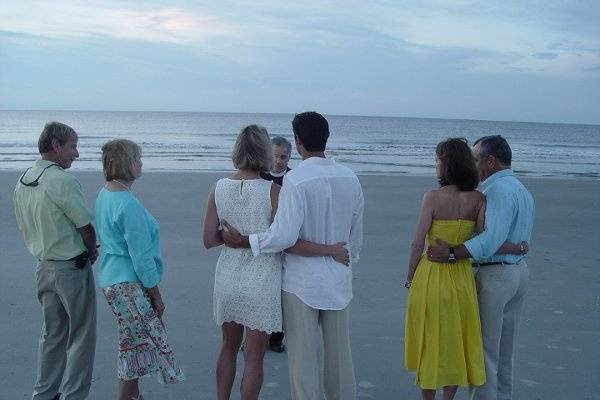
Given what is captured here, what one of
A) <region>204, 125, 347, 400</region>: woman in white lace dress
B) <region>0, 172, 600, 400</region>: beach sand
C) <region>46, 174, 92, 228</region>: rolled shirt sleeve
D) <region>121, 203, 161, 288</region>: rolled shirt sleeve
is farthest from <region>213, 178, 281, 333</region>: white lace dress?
<region>0, 172, 600, 400</region>: beach sand

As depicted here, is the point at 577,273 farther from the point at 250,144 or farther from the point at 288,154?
the point at 250,144

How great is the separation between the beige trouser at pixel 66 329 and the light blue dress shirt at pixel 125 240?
0.31m

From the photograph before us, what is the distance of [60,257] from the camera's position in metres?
3.70

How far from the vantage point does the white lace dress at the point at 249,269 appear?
3.36 metres

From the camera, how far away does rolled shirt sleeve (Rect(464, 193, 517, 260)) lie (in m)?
3.57

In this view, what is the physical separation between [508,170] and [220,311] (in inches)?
73.0

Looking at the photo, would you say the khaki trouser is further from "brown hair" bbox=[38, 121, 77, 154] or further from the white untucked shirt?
"brown hair" bbox=[38, 121, 77, 154]

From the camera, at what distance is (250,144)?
341 centimetres

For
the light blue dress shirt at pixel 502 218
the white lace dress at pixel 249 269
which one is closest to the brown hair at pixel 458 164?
the light blue dress shirt at pixel 502 218

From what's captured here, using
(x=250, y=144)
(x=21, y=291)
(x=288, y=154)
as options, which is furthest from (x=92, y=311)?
(x=21, y=291)

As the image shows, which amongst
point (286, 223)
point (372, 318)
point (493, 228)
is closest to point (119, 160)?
point (286, 223)

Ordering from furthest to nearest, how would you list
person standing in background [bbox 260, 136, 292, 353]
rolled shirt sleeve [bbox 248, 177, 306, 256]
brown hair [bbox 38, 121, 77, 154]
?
1. person standing in background [bbox 260, 136, 292, 353]
2. brown hair [bbox 38, 121, 77, 154]
3. rolled shirt sleeve [bbox 248, 177, 306, 256]

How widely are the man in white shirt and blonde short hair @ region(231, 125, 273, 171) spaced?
0.19 meters

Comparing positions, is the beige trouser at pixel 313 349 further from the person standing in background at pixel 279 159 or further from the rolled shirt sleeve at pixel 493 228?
the person standing in background at pixel 279 159
